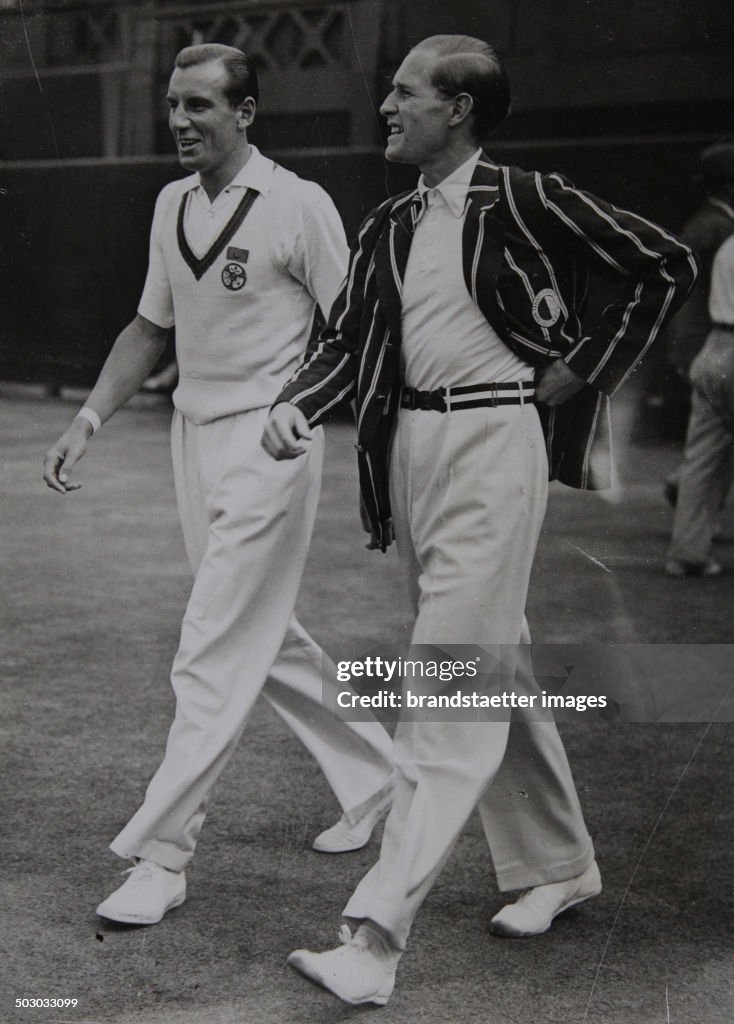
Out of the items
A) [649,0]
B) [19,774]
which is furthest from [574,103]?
[19,774]

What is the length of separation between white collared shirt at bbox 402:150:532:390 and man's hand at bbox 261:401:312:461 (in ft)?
0.77

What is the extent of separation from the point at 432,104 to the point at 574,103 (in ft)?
1.14

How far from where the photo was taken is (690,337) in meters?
3.53

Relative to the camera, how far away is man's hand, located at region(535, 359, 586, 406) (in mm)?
2920

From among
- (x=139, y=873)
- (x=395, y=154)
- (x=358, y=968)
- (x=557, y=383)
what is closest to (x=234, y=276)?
(x=395, y=154)

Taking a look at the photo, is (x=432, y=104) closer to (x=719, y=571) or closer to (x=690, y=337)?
(x=690, y=337)

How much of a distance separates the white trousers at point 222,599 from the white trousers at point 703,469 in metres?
0.77

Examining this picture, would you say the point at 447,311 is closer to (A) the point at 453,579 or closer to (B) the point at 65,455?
(A) the point at 453,579

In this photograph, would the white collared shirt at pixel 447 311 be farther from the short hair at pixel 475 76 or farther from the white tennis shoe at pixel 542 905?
the white tennis shoe at pixel 542 905

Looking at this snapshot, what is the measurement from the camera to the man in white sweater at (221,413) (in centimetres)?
320

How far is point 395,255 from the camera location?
2.95 m

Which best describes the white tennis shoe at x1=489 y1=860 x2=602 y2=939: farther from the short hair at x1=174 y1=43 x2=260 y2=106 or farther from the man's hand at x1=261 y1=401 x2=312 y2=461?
the short hair at x1=174 y1=43 x2=260 y2=106

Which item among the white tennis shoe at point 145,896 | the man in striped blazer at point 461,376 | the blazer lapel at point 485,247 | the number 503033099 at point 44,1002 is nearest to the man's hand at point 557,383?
the man in striped blazer at point 461,376

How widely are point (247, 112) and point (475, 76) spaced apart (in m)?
0.50
